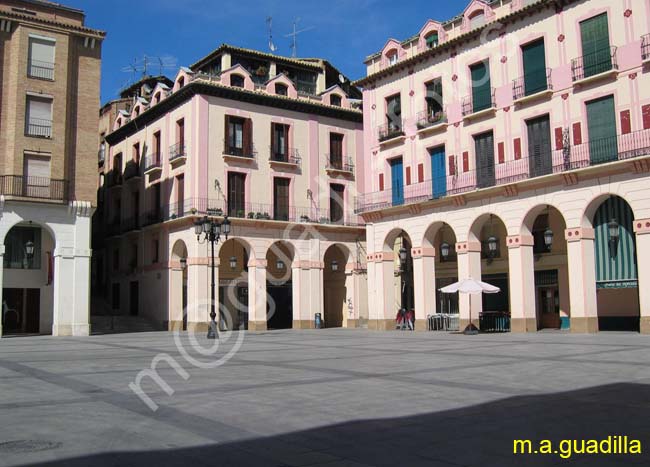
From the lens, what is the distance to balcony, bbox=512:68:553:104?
92.2ft

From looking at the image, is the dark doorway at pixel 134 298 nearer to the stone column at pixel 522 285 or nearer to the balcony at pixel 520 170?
the balcony at pixel 520 170

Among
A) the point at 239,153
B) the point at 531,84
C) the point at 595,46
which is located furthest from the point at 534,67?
the point at 239,153

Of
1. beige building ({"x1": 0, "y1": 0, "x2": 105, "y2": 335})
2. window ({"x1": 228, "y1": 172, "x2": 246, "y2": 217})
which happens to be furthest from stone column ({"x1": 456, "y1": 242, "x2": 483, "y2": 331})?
beige building ({"x1": 0, "y1": 0, "x2": 105, "y2": 335})

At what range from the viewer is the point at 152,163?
41.6m

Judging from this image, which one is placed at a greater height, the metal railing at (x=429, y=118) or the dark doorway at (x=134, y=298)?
the metal railing at (x=429, y=118)

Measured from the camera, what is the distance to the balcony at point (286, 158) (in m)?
39.5

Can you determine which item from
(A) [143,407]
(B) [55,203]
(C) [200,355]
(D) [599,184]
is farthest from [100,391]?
(B) [55,203]

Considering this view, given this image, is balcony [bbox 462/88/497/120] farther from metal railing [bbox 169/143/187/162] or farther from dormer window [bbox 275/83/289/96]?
metal railing [bbox 169/143/187/162]

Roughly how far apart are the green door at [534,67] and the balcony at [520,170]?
3.04 m

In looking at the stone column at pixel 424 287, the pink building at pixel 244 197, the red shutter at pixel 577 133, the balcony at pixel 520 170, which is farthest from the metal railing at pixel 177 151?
the red shutter at pixel 577 133

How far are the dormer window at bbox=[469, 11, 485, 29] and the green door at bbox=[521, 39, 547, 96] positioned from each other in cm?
281

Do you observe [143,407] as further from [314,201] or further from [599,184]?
[314,201]

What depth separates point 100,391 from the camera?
432 inches

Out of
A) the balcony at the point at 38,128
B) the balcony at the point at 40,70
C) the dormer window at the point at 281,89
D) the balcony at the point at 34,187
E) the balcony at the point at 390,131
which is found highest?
the dormer window at the point at 281,89
